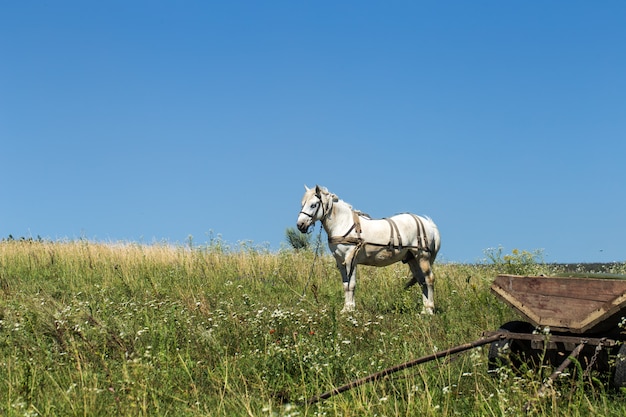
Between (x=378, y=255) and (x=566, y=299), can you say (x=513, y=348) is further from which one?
(x=378, y=255)

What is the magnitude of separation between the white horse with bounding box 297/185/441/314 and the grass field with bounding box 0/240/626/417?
2.98 ft

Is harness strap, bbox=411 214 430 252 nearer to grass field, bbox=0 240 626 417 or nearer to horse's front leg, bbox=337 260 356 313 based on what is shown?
grass field, bbox=0 240 626 417

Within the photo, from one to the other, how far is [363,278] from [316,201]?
4776 mm

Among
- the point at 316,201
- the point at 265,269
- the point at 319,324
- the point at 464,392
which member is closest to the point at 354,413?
the point at 464,392

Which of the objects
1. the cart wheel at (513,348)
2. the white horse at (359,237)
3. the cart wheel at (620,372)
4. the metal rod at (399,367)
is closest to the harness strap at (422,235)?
the white horse at (359,237)

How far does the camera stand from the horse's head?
1291 cm

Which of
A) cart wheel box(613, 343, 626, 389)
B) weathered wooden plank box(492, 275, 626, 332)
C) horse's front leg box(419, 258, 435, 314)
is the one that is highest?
horse's front leg box(419, 258, 435, 314)

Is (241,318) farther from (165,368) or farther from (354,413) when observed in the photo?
(354,413)

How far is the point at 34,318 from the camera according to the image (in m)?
11.3

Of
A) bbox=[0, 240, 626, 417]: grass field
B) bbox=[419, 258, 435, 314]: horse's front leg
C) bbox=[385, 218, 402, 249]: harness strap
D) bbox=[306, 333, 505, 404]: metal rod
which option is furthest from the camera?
bbox=[419, 258, 435, 314]: horse's front leg

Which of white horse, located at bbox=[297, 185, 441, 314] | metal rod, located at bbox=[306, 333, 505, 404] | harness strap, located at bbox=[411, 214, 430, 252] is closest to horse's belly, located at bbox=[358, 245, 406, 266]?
white horse, located at bbox=[297, 185, 441, 314]

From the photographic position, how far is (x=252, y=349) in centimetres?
890

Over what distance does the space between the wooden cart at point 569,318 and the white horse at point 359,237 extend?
199 inches

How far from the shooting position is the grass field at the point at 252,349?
6309 mm
